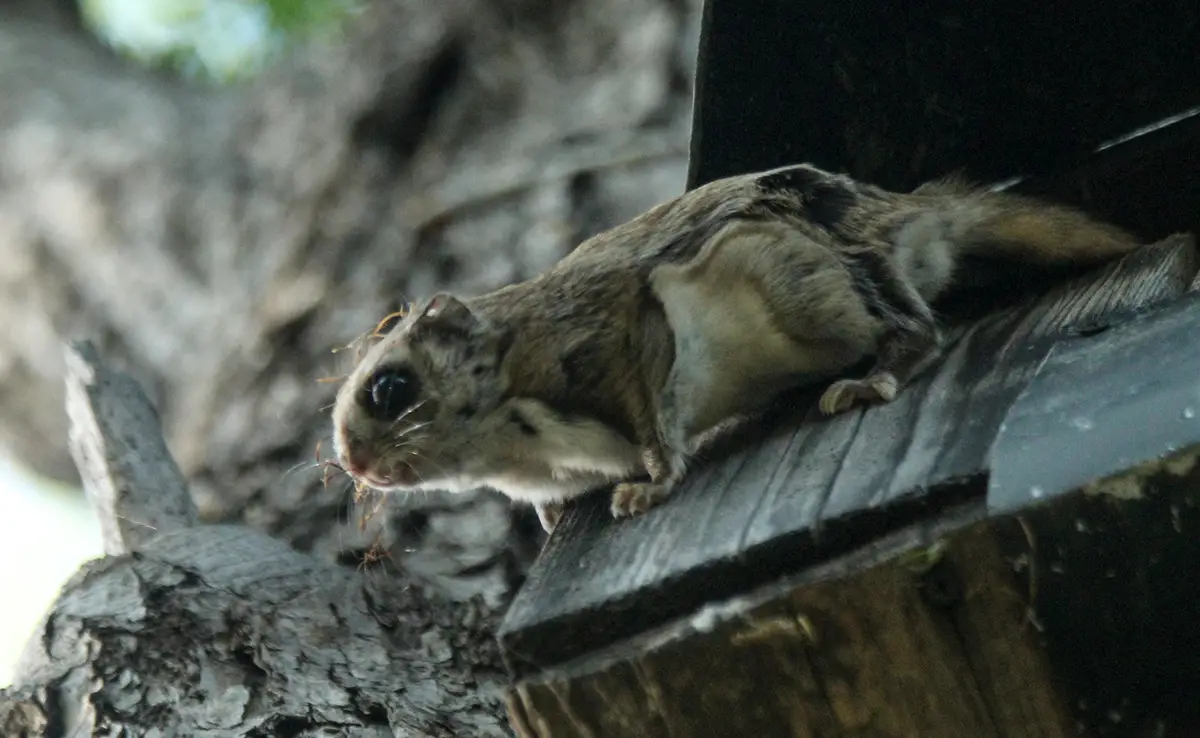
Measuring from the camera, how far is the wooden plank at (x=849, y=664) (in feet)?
5.22

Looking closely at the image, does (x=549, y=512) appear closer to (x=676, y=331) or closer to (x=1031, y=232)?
(x=676, y=331)

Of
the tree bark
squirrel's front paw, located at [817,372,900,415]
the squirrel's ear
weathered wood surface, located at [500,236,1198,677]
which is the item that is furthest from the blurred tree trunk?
squirrel's front paw, located at [817,372,900,415]

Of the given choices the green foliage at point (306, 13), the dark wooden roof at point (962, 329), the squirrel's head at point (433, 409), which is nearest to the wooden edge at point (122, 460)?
the squirrel's head at point (433, 409)

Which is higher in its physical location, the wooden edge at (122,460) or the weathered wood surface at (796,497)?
the wooden edge at (122,460)

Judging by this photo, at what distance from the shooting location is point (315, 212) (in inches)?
202

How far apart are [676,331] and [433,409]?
0.59 meters

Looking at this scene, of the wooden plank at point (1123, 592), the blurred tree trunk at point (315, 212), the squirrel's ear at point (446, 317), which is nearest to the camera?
the wooden plank at point (1123, 592)

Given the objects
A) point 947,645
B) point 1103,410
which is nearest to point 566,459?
point 947,645

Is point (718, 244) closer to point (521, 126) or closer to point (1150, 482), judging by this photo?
point (1150, 482)

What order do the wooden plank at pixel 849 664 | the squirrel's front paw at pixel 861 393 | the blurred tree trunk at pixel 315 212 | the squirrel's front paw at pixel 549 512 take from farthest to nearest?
1. the blurred tree trunk at pixel 315 212
2. the squirrel's front paw at pixel 549 512
3. the squirrel's front paw at pixel 861 393
4. the wooden plank at pixel 849 664

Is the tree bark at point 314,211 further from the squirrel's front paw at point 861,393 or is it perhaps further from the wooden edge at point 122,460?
the squirrel's front paw at point 861,393

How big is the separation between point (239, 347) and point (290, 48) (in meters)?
2.09

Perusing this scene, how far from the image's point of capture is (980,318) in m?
2.57

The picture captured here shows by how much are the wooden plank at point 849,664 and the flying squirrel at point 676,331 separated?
64cm
